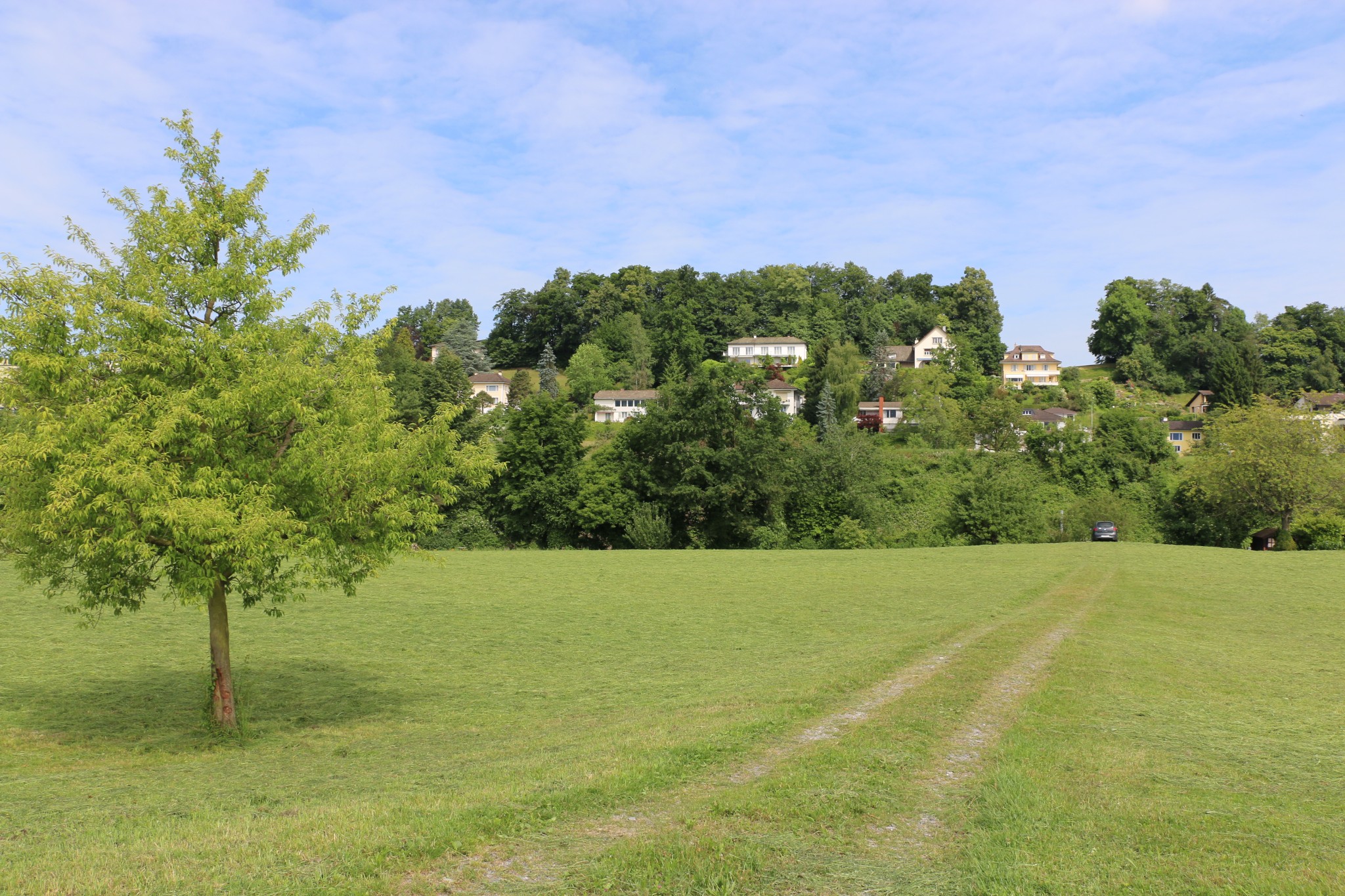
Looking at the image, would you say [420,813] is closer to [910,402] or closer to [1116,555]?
[1116,555]

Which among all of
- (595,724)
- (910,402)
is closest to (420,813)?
(595,724)

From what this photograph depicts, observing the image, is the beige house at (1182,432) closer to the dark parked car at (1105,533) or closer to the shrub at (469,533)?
the dark parked car at (1105,533)

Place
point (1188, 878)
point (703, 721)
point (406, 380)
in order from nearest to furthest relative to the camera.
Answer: point (1188, 878) < point (703, 721) < point (406, 380)

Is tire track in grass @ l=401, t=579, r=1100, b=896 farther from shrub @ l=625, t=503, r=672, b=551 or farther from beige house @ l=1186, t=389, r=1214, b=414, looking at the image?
beige house @ l=1186, t=389, r=1214, b=414

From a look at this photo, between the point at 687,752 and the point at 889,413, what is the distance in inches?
4160

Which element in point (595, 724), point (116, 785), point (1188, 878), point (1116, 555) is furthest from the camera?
point (1116, 555)

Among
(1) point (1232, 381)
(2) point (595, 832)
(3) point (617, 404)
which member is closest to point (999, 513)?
(2) point (595, 832)

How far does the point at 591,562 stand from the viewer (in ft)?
150

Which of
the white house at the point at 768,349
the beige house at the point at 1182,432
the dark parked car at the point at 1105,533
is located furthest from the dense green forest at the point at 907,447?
the white house at the point at 768,349

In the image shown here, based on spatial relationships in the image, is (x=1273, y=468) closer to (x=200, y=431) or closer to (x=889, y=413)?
(x=889, y=413)

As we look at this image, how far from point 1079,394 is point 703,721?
4785 inches

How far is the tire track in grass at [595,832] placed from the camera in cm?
661

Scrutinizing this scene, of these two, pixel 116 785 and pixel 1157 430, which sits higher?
pixel 1157 430

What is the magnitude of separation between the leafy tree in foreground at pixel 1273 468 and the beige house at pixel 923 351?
224 feet
